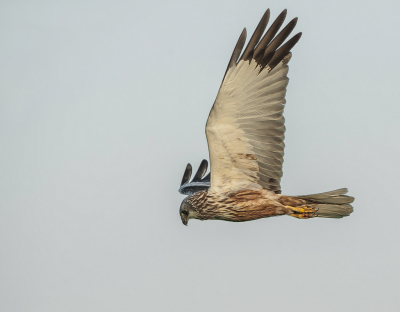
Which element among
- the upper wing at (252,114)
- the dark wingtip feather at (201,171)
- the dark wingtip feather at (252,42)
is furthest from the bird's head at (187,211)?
the dark wingtip feather at (201,171)

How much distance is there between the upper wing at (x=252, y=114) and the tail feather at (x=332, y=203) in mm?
670

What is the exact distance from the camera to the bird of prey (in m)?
8.59

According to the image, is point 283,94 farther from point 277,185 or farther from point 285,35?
point 277,185

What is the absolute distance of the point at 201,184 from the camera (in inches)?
453

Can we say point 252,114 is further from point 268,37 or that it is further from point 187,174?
point 187,174

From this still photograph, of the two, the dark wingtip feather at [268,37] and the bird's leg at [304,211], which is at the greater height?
the dark wingtip feather at [268,37]

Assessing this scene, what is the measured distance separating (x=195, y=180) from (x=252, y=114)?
384cm

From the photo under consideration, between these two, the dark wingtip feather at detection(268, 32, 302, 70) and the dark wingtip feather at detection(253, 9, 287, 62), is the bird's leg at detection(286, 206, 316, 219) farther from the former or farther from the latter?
the dark wingtip feather at detection(253, 9, 287, 62)

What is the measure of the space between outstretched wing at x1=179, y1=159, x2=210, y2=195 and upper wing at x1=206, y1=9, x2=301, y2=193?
6.98ft

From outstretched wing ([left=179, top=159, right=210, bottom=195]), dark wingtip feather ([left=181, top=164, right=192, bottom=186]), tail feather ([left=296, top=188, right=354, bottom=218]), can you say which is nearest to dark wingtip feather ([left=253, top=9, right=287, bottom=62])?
tail feather ([left=296, top=188, right=354, bottom=218])

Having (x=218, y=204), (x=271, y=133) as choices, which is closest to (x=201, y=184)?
(x=218, y=204)

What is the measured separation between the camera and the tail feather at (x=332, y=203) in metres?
9.21

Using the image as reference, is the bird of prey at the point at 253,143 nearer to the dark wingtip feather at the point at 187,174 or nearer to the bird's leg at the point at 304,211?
the bird's leg at the point at 304,211

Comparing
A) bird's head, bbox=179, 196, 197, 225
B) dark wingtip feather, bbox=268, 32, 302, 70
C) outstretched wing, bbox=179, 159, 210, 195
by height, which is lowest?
bird's head, bbox=179, 196, 197, 225
